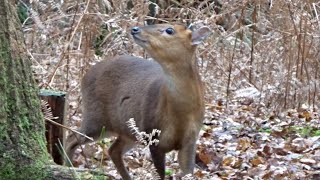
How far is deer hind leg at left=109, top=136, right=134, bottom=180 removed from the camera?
23.4ft

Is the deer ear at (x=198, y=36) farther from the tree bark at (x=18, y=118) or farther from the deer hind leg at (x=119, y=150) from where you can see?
the tree bark at (x=18, y=118)

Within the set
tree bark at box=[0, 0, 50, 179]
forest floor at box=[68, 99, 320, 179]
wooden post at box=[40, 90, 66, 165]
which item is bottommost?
forest floor at box=[68, 99, 320, 179]

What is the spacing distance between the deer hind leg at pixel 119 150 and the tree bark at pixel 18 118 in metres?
2.66

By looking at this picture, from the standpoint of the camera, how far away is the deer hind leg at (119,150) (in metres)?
7.14

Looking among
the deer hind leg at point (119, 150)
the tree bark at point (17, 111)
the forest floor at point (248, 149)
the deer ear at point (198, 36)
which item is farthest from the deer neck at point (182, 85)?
the tree bark at point (17, 111)

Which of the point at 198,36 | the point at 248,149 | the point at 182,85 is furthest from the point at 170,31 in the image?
the point at 248,149

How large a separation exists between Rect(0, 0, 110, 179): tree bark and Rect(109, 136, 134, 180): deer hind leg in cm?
266

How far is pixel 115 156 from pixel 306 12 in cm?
342

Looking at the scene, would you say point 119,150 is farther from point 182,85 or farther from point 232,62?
point 232,62

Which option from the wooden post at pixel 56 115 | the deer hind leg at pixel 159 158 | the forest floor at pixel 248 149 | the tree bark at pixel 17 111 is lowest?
the forest floor at pixel 248 149

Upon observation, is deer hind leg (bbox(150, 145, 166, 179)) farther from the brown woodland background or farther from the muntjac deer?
the brown woodland background

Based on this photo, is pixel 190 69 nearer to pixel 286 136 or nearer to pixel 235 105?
pixel 286 136

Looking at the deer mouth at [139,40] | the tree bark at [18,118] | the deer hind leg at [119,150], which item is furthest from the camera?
the deer hind leg at [119,150]

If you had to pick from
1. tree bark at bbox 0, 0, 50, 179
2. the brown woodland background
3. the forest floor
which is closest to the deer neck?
the forest floor
